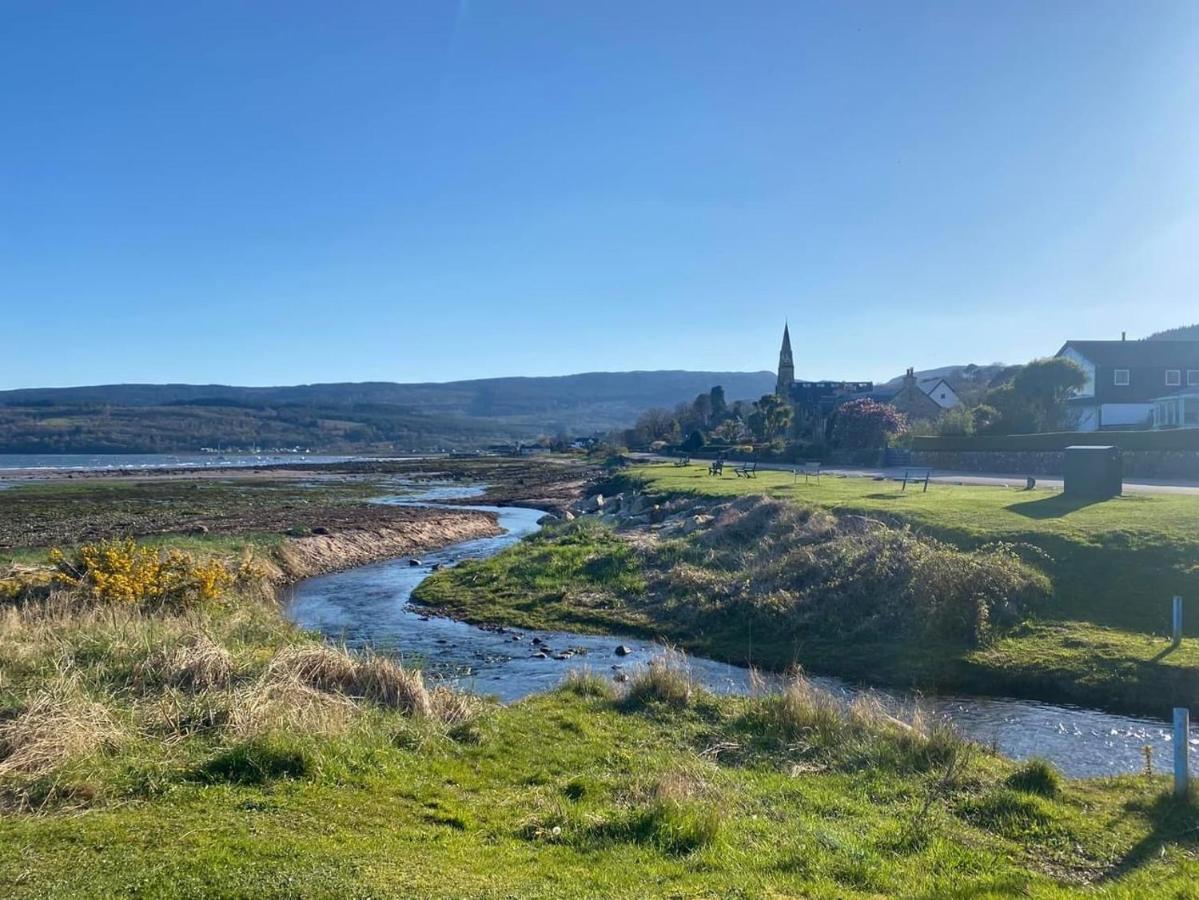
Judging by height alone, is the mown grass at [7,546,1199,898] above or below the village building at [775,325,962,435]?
below

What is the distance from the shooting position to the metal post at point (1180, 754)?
9297 millimetres

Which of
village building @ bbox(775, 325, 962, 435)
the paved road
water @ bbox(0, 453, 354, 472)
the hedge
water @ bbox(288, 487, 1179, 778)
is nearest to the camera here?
water @ bbox(288, 487, 1179, 778)

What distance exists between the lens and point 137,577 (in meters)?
19.5

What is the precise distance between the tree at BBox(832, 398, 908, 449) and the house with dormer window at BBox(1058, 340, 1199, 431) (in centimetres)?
1217

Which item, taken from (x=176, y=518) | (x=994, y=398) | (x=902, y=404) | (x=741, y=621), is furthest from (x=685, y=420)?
(x=741, y=621)

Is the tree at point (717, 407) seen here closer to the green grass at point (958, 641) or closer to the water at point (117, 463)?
the water at point (117, 463)

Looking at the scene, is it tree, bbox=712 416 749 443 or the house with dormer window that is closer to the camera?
the house with dormer window

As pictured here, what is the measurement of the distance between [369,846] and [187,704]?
15.6 ft

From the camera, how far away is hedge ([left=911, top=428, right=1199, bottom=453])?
36312mm

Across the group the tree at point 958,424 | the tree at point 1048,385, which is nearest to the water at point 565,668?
the tree at point 958,424

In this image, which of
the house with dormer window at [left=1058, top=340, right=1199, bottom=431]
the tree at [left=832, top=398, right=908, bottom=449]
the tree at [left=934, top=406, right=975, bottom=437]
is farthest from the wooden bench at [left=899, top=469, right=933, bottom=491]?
the house with dormer window at [left=1058, top=340, right=1199, bottom=431]

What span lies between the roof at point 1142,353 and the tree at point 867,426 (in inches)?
561

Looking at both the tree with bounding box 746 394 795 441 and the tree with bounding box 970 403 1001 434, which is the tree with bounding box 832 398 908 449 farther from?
the tree with bounding box 746 394 795 441

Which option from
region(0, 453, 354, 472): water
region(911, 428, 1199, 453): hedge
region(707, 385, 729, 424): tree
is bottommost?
region(0, 453, 354, 472): water
